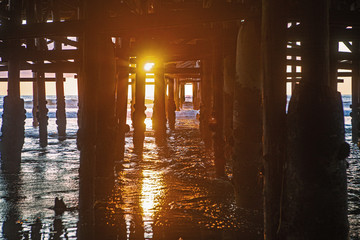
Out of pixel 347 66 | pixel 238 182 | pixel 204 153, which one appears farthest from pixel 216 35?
pixel 347 66

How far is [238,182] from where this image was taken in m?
4.52

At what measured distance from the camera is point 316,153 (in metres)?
2.55

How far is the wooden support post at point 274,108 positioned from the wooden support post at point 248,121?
1.23 metres

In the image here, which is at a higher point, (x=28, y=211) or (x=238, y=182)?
(x=238, y=182)

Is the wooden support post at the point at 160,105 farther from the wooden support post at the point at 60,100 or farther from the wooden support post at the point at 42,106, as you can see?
the wooden support post at the point at 42,106

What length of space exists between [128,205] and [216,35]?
2.95 metres

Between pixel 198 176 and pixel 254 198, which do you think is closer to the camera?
pixel 254 198

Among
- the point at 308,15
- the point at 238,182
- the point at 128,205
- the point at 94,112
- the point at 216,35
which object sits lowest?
the point at 128,205

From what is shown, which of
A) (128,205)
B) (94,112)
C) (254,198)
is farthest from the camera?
(128,205)

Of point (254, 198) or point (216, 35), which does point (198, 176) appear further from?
point (216, 35)

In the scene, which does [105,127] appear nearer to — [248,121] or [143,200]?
[143,200]

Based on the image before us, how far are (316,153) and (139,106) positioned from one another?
18.9ft

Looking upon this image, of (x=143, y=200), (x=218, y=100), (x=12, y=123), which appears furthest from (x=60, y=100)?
(x=143, y=200)

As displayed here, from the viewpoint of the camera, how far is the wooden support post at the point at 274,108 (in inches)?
109
